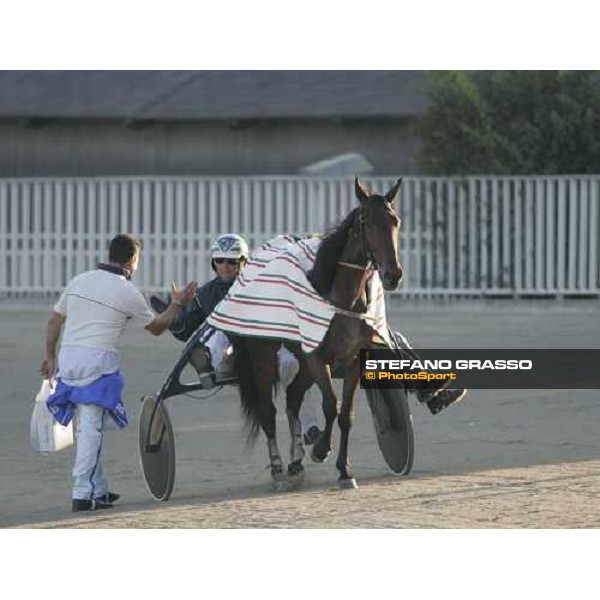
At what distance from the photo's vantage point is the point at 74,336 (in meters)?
11.2

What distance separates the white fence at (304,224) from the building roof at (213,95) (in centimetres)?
284

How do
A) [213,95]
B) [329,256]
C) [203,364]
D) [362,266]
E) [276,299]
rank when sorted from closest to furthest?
1. [362,266]
2. [329,256]
3. [276,299]
4. [203,364]
5. [213,95]

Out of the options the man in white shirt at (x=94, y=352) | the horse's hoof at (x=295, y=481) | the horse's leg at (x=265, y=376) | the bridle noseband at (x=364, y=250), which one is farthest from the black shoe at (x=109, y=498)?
the bridle noseband at (x=364, y=250)

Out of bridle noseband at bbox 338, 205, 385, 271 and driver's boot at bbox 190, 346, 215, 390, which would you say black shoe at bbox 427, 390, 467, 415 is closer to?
bridle noseband at bbox 338, 205, 385, 271

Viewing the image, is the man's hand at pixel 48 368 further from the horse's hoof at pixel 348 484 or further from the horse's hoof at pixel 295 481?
the horse's hoof at pixel 348 484

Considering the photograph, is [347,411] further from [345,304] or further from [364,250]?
[364,250]

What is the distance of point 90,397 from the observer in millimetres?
11070

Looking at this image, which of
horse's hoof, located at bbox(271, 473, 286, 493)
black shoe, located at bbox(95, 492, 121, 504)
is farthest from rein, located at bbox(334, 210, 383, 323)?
black shoe, located at bbox(95, 492, 121, 504)

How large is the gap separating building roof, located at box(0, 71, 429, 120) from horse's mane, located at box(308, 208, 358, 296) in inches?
713

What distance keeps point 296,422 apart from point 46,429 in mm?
1828

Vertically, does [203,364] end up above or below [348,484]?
above

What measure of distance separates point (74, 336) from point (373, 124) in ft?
64.5

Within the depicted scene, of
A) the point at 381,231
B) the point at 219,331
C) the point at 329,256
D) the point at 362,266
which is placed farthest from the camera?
the point at 219,331

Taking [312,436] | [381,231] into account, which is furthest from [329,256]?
[312,436]
